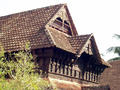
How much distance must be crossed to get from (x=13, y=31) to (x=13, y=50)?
5.45ft

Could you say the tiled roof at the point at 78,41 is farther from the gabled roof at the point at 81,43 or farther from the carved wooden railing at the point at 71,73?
the carved wooden railing at the point at 71,73

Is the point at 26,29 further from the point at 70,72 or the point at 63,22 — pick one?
the point at 70,72

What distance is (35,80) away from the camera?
10258mm

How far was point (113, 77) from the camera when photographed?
19.6m

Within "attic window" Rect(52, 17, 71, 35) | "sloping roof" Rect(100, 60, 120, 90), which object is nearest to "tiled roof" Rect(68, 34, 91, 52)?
"attic window" Rect(52, 17, 71, 35)

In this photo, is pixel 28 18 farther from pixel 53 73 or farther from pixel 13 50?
pixel 53 73

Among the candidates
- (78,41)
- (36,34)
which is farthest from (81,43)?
(36,34)

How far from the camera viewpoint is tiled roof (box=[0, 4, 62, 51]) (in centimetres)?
1305

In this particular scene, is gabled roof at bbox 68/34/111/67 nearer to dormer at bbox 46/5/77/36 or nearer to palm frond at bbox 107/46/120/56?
dormer at bbox 46/5/77/36

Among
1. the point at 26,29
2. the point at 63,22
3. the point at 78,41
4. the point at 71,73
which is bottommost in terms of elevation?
the point at 71,73

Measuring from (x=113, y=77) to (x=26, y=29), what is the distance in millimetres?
8132

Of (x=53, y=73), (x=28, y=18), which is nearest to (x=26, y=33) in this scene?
(x=28, y=18)

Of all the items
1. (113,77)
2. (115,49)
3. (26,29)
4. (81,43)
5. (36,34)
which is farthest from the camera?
(115,49)

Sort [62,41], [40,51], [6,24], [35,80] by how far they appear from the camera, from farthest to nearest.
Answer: [6,24]
[62,41]
[40,51]
[35,80]
